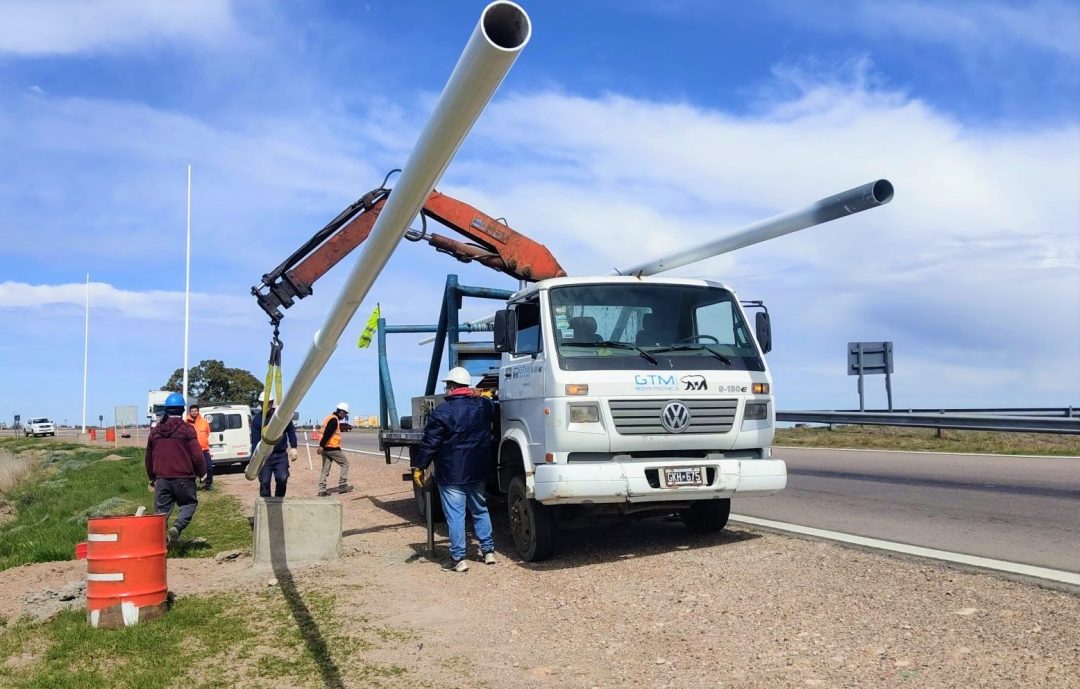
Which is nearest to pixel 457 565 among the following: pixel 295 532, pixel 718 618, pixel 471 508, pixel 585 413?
pixel 471 508

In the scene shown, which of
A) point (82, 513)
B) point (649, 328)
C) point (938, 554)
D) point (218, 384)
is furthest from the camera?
point (218, 384)

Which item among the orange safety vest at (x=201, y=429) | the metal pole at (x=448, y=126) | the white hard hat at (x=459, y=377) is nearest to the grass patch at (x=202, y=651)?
the white hard hat at (x=459, y=377)

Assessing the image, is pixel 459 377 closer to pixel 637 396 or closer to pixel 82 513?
pixel 637 396

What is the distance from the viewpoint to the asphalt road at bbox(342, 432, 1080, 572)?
8.13 m

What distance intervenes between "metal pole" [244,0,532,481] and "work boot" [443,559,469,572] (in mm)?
4516

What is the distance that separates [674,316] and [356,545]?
4.35 metres

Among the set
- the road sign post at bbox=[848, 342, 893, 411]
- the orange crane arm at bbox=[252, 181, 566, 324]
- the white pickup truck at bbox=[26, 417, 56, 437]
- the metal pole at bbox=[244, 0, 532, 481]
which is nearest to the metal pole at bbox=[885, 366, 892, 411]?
the road sign post at bbox=[848, 342, 893, 411]

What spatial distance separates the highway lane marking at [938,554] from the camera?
6379 millimetres

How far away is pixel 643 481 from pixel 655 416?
55cm

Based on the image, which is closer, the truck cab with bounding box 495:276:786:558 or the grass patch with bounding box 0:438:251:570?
the truck cab with bounding box 495:276:786:558

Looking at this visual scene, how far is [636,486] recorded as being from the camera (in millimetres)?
7523

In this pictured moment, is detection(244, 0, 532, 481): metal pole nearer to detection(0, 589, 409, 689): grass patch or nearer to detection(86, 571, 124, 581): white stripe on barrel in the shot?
detection(0, 589, 409, 689): grass patch

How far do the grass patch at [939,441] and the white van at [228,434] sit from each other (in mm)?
14832

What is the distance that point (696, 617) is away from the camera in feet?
19.8
